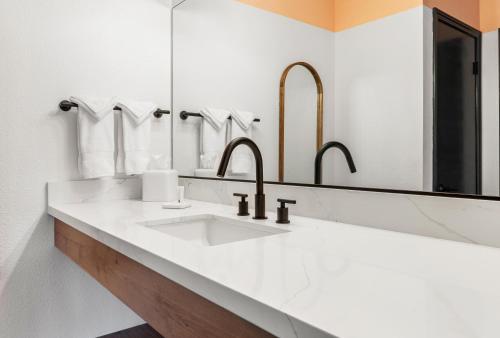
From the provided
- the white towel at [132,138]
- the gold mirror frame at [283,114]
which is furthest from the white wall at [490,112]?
the white towel at [132,138]

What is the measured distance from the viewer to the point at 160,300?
82 cm

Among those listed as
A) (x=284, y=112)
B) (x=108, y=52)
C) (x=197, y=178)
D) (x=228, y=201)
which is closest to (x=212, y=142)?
(x=197, y=178)

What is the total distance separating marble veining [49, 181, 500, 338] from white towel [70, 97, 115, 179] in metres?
0.53

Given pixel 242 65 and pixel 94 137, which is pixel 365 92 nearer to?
pixel 242 65

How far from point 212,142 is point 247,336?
1.30 meters

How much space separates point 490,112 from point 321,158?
50 cm

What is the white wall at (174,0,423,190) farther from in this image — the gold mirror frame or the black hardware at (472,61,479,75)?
the black hardware at (472,61,479,75)

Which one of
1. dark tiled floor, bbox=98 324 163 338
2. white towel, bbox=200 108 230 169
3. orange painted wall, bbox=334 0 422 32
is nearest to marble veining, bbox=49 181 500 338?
orange painted wall, bbox=334 0 422 32

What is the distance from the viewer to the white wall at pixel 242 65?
→ 1.26m

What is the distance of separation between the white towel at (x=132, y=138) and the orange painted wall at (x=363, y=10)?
101cm

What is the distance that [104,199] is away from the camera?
177 cm

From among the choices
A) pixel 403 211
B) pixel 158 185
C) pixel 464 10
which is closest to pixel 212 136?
pixel 158 185

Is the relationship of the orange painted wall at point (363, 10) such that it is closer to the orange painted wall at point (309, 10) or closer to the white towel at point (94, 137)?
the orange painted wall at point (309, 10)

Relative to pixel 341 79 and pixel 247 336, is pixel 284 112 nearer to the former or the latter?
pixel 341 79
